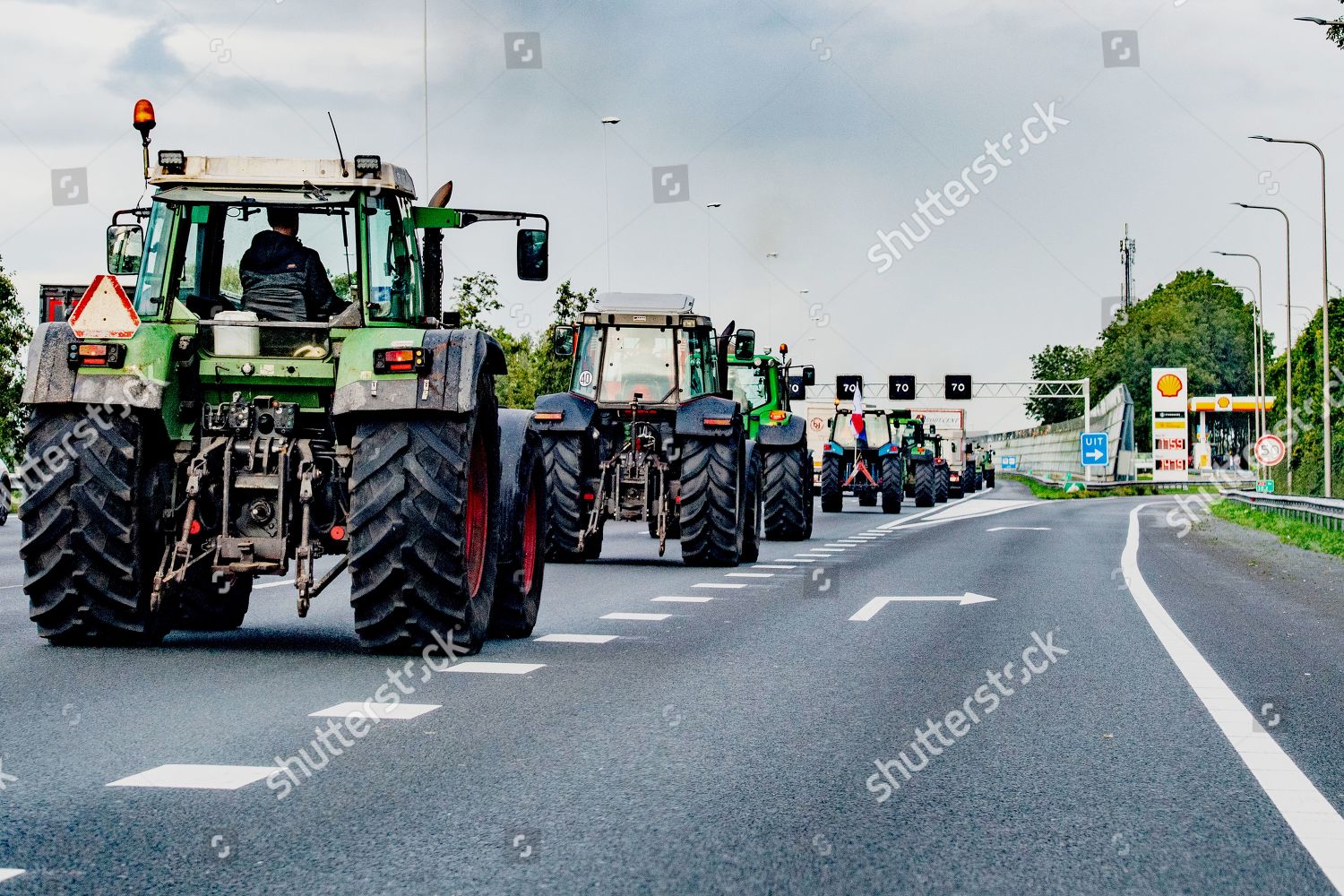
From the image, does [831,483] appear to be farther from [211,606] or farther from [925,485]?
[211,606]

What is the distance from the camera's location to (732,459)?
60.7 feet

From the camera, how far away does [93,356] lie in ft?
30.7

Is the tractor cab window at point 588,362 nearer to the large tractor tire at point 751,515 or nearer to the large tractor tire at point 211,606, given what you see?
the large tractor tire at point 751,515

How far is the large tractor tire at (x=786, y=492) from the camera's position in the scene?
25.4 m

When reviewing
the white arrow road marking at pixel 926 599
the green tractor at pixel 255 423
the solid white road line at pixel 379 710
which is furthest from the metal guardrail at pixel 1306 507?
the solid white road line at pixel 379 710

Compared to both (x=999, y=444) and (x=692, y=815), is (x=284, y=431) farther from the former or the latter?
(x=999, y=444)

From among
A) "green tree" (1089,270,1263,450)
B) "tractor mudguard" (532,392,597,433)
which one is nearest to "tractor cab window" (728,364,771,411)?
"tractor mudguard" (532,392,597,433)

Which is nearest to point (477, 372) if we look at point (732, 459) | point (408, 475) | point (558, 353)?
point (408, 475)

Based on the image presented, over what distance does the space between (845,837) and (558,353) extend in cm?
1529

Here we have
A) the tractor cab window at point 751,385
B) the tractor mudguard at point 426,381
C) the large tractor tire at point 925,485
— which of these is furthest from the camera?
the large tractor tire at point 925,485

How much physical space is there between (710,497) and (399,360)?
955cm

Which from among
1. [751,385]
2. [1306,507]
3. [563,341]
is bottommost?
[1306,507]

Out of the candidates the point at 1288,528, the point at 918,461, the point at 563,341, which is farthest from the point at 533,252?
the point at 918,461

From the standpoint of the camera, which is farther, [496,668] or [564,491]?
[564,491]
